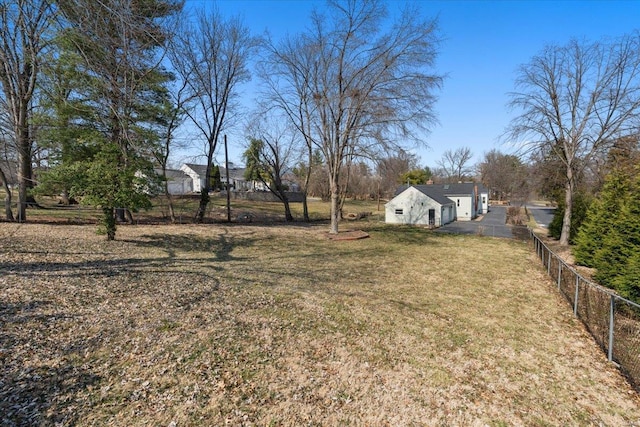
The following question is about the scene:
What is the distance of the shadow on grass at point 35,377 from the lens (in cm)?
290

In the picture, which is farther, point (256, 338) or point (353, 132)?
point (353, 132)

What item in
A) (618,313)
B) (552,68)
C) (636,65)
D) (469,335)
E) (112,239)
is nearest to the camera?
(469,335)

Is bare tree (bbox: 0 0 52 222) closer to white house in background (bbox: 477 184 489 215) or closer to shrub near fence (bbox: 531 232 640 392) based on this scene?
shrub near fence (bbox: 531 232 640 392)

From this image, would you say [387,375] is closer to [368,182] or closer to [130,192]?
[130,192]

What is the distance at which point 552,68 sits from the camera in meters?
15.1

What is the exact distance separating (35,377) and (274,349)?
2800 mm

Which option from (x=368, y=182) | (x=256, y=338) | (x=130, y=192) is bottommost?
(x=256, y=338)

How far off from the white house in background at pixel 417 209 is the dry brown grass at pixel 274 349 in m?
20.0

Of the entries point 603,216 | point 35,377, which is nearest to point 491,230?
point 603,216

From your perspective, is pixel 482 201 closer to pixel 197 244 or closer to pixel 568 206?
pixel 568 206

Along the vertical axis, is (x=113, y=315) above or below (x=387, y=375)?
above

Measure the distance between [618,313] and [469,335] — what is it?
4.78m

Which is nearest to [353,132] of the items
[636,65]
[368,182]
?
[636,65]

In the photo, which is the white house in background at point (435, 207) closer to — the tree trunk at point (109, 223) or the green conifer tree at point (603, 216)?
the green conifer tree at point (603, 216)
